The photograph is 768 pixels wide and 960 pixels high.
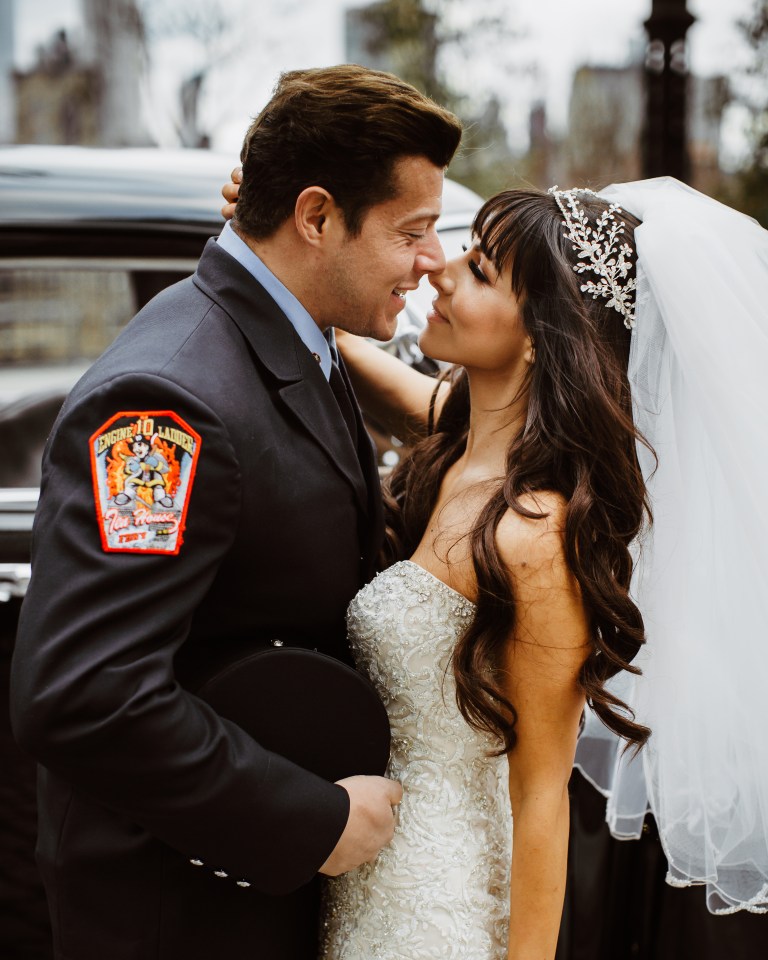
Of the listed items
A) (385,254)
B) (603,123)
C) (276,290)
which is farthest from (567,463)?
(603,123)

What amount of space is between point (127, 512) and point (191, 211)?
45.1 inches

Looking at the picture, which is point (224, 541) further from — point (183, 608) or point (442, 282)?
point (442, 282)

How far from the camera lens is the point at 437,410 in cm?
229

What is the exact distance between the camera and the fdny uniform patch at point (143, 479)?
1.26m

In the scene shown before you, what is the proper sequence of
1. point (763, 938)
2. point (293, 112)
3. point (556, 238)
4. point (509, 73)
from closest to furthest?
1. point (293, 112)
2. point (556, 238)
3. point (763, 938)
4. point (509, 73)


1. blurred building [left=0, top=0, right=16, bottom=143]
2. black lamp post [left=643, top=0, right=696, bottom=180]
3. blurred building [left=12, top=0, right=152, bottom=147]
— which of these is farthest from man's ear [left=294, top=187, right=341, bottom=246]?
blurred building [left=0, top=0, right=16, bottom=143]

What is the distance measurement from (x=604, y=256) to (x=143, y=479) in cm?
92

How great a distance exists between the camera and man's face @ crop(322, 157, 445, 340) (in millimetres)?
1635

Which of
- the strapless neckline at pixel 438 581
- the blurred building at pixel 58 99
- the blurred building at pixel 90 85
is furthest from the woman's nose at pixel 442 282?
the blurred building at pixel 58 99

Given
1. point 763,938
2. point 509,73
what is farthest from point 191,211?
Result: point 509,73

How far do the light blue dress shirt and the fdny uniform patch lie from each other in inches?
15.2

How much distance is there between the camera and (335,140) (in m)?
1.55

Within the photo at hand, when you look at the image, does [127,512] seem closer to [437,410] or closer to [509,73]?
[437,410]

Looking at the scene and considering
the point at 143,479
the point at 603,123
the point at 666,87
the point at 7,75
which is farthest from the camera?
the point at 7,75
